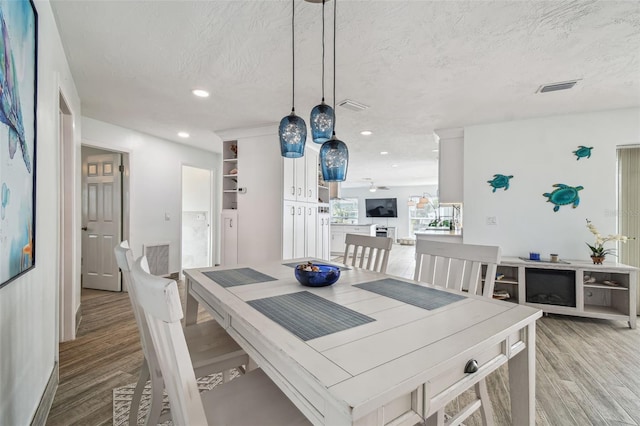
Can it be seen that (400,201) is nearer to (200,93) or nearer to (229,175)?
(229,175)

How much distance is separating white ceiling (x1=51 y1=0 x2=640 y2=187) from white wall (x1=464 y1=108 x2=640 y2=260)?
248mm

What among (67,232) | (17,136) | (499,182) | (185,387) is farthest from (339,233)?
(185,387)

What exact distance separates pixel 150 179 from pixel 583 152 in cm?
576

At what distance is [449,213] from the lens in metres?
10.8

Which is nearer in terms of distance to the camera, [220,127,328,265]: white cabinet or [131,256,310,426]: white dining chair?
[131,256,310,426]: white dining chair

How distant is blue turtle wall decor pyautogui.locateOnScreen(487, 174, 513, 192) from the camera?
3812 mm

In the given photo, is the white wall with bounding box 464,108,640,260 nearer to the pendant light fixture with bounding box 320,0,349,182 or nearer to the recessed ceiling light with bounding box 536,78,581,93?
the recessed ceiling light with bounding box 536,78,581,93

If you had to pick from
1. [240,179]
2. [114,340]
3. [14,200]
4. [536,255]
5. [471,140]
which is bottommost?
[114,340]

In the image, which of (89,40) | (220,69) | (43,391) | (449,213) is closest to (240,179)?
(220,69)

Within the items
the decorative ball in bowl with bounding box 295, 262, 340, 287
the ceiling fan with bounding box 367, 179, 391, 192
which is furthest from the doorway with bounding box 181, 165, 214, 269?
the ceiling fan with bounding box 367, 179, 391, 192

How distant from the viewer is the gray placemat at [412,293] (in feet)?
4.13

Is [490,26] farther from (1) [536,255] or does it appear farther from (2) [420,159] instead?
(2) [420,159]

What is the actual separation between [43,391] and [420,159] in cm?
628

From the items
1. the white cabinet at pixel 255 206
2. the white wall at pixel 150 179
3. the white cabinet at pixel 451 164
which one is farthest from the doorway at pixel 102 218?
the white cabinet at pixel 451 164
